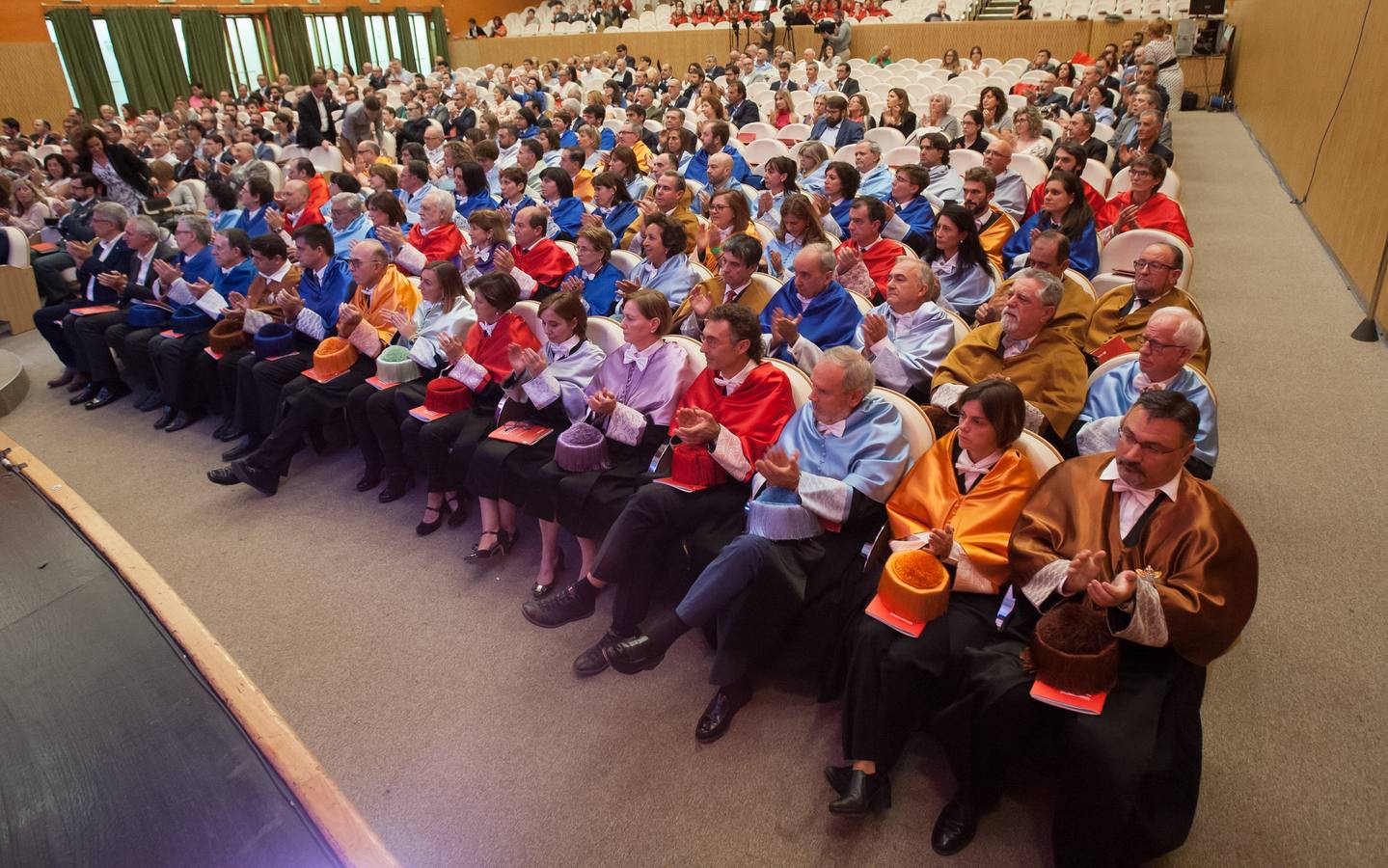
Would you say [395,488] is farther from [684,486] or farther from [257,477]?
[684,486]

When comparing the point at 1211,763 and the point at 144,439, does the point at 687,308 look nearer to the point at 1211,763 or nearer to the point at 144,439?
the point at 1211,763

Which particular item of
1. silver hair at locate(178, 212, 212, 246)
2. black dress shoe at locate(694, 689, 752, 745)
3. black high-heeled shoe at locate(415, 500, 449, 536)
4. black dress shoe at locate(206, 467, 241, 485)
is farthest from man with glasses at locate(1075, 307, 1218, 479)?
silver hair at locate(178, 212, 212, 246)

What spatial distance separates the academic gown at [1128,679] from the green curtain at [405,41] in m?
21.9

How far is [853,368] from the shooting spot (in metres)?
2.60

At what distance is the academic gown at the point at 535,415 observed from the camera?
10.5 feet

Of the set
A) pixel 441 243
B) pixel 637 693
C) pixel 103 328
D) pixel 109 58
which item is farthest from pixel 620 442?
pixel 109 58

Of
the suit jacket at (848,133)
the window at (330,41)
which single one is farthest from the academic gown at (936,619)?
the window at (330,41)

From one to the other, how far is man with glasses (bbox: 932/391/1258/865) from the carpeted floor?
237 millimetres

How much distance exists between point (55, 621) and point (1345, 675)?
12.0 ft

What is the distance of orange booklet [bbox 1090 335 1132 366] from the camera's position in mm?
3211

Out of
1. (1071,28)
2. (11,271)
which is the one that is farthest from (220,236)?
(1071,28)

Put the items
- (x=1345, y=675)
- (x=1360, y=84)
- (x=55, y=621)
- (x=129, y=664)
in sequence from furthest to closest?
1. (x=1360, y=84)
2. (x=1345, y=675)
3. (x=55, y=621)
4. (x=129, y=664)

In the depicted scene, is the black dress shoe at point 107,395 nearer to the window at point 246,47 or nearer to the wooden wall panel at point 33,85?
the wooden wall panel at point 33,85

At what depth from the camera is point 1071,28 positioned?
1323 cm
